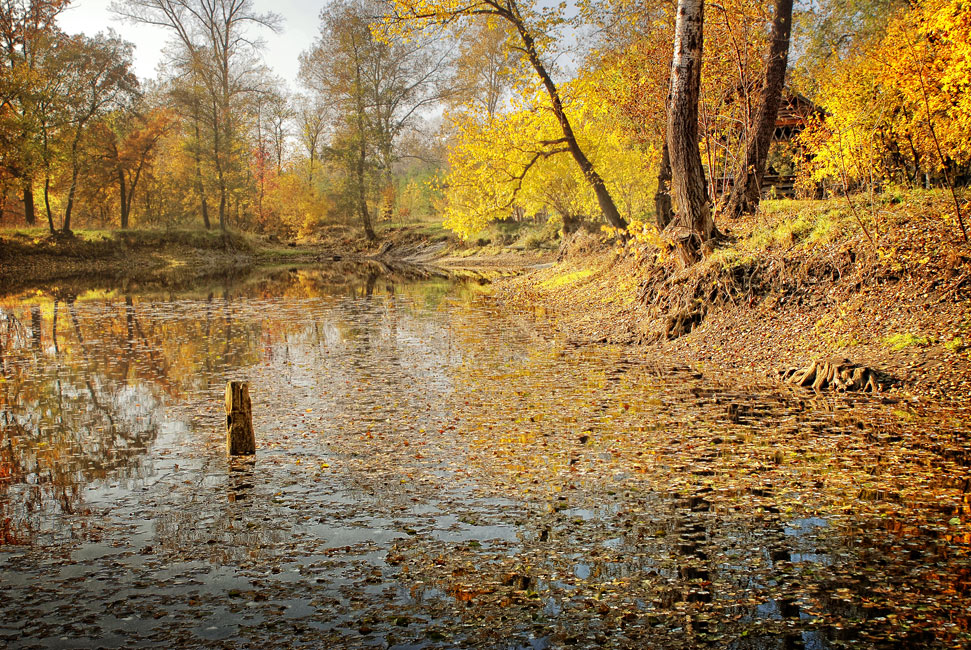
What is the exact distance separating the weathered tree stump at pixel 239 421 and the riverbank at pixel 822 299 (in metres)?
6.69

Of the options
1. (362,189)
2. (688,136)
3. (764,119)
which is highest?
(362,189)

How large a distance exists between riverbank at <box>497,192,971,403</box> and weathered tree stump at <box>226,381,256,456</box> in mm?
6693

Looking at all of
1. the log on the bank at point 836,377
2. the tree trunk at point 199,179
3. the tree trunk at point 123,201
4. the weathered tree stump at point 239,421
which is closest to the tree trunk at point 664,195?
the log on the bank at point 836,377

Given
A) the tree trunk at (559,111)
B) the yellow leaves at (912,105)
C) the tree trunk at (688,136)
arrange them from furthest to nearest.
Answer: the tree trunk at (559,111) → the tree trunk at (688,136) → the yellow leaves at (912,105)

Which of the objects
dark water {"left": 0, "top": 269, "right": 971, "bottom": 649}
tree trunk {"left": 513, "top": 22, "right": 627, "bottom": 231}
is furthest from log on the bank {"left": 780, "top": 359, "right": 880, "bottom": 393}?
tree trunk {"left": 513, "top": 22, "right": 627, "bottom": 231}

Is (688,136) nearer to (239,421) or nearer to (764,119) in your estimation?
(764,119)

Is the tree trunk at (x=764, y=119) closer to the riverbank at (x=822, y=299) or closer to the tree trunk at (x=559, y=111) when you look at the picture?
the riverbank at (x=822, y=299)

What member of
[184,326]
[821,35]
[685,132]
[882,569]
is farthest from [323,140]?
[882,569]

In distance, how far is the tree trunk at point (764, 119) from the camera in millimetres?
14750

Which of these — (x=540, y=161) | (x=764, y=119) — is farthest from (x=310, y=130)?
(x=764, y=119)

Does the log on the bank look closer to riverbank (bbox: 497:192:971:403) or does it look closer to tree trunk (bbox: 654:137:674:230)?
riverbank (bbox: 497:192:971:403)

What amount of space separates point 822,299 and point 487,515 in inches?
295

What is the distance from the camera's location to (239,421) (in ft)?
22.6

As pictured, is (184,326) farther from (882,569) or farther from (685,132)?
(882,569)
